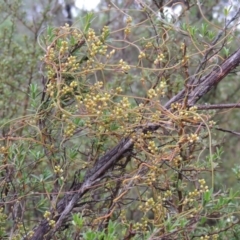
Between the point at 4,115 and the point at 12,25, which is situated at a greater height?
the point at 12,25

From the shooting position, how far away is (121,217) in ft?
7.14

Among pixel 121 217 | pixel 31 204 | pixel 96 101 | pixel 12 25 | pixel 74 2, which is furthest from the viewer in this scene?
pixel 74 2

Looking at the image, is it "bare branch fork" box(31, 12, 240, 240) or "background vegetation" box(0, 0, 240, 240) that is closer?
"background vegetation" box(0, 0, 240, 240)

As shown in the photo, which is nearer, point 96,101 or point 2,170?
point 96,101

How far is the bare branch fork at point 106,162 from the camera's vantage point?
7.10 ft

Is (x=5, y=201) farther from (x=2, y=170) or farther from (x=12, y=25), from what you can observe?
(x=12, y=25)

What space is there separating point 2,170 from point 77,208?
344 mm

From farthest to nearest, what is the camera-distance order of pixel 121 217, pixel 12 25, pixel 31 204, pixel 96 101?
pixel 12 25
pixel 31 204
pixel 121 217
pixel 96 101

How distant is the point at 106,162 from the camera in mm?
2189

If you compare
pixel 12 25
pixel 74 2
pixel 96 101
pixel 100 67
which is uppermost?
pixel 74 2

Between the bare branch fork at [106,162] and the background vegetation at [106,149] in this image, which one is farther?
the bare branch fork at [106,162]

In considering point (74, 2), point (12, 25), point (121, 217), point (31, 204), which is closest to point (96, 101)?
point (121, 217)

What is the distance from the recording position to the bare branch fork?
216 cm

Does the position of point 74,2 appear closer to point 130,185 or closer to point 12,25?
point 12,25
